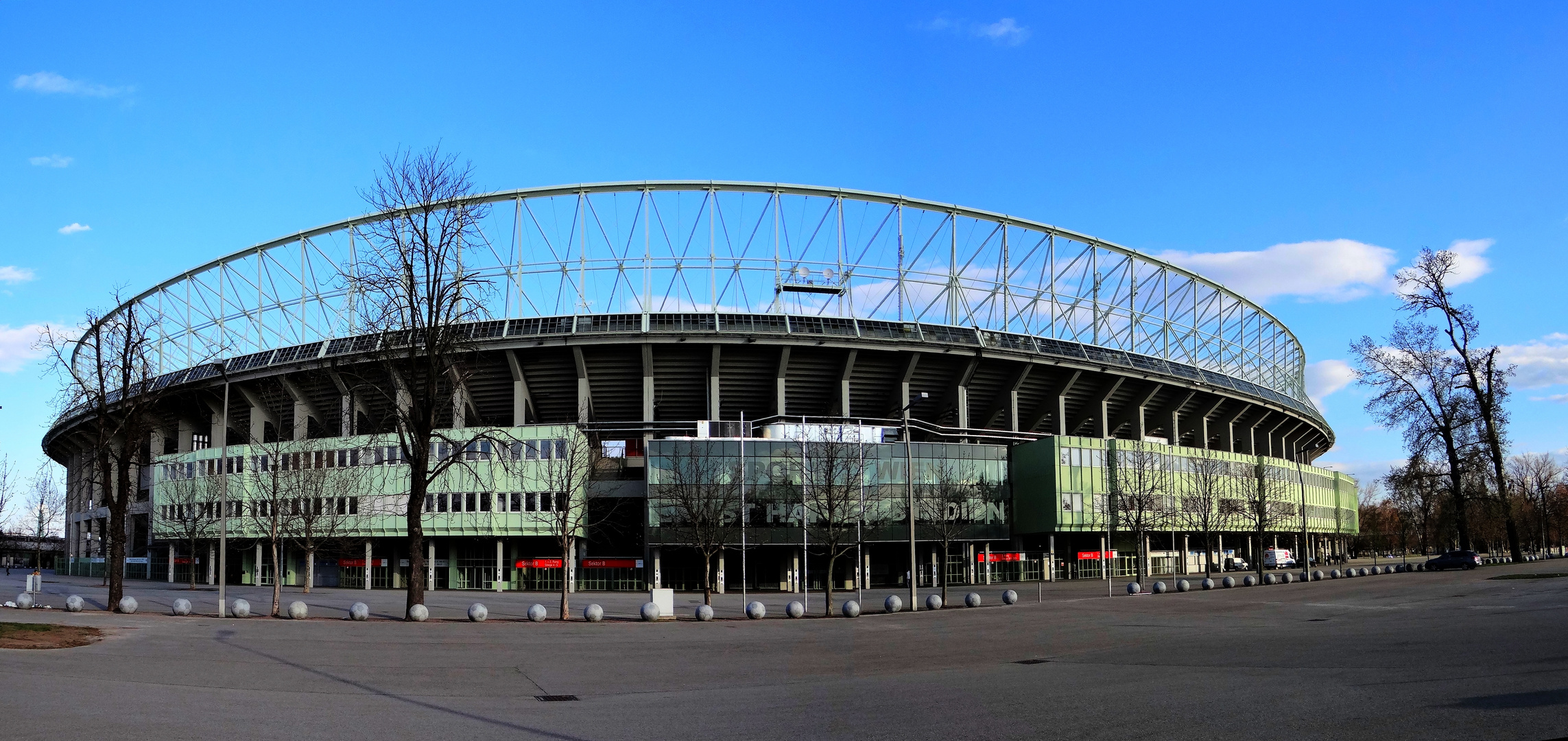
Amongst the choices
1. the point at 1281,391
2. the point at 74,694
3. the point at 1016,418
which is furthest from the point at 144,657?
the point at 1281,391

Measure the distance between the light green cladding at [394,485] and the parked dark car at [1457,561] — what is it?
180ft

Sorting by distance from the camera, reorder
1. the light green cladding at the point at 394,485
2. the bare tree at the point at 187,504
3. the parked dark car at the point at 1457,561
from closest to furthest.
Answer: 1. the light green cladding at the point at 394,485
2. the parked dark car at the point at 1457,561
3. the bare tree at the point at 187,504

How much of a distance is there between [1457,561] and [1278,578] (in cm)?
1543

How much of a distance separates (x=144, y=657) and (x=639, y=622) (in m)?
16.5

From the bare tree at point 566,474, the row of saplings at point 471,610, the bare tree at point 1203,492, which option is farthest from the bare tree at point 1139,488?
the row of saplings at point 471,610

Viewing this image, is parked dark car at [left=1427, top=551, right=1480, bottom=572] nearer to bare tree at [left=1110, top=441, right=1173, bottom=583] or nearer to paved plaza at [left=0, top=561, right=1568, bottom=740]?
bare tree at [left=1110, top=441, right=1173, bottom=583]

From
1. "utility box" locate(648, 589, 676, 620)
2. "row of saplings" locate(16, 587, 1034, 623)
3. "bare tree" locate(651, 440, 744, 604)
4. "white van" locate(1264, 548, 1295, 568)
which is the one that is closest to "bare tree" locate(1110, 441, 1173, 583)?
"white van" locate(1264, 548, 1295, 568)

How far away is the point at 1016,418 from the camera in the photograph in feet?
259

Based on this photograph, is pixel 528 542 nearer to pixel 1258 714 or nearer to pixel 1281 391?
pixel 1258 714

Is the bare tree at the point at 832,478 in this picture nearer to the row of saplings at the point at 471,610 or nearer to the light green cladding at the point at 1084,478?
the light green cladding at the point at 1084,478

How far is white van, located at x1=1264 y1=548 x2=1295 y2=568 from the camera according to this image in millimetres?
88231

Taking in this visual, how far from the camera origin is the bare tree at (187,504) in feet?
240

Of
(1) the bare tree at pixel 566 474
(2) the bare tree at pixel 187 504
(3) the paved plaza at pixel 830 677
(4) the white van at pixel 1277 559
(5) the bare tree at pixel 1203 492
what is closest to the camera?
(3) the paved plaza at pixel 830 677

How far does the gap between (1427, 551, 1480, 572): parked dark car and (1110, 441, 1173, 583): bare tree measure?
16492mm
